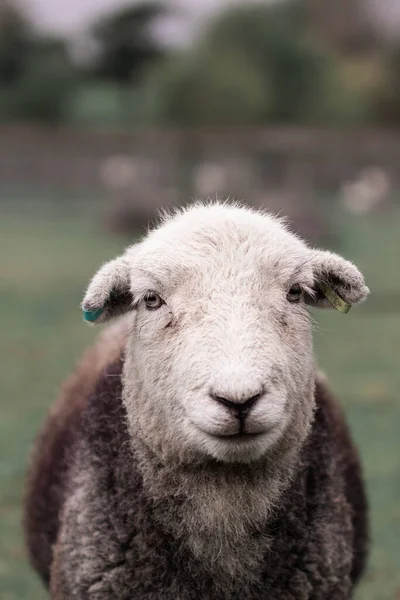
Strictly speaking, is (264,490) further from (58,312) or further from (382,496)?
(58,312)

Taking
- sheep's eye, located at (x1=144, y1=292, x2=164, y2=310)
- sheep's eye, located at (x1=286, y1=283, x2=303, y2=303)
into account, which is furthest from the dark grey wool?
sheep's eye, located at (x1=286, y1=283, x2=303, y2=303)

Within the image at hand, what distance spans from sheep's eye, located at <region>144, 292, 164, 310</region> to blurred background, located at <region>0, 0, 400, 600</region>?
239 cm

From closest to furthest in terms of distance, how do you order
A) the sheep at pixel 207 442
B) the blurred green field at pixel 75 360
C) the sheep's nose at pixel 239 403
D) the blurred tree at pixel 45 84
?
1. the sheep's nose at pixel 239 403
2. the sheep at pixel 207 442
3. the blurred green field at pixel 75 360
4. the blurred tree at pixel 45 84

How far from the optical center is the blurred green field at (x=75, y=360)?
643 centimetres

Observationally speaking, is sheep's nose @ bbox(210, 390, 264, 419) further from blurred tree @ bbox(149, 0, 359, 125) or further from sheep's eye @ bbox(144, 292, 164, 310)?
blurred tree @ bbox(149, 0, 359, 125)

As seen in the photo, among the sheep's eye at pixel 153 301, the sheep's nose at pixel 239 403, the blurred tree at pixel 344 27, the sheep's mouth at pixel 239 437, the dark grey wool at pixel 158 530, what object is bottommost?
the dark grey wool at pixel 158 530

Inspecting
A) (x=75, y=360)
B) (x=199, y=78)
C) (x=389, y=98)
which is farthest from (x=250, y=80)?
(x=75, y=360)

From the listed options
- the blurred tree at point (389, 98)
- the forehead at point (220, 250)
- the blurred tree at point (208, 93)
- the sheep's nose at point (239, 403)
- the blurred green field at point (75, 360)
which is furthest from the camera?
the blurred tree at point (389, 98)

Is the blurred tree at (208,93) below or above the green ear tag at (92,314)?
above

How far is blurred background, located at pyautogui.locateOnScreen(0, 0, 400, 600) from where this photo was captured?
32.1 ft

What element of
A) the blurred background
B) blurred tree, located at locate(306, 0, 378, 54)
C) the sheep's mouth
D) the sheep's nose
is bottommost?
the sheep's mouth

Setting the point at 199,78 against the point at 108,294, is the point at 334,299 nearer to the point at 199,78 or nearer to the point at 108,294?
the point at 108,294

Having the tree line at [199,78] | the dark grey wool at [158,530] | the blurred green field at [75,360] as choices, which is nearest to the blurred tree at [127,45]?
the tree line at [199,78]

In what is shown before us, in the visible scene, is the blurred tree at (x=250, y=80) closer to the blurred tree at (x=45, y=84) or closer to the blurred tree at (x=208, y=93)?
the blurred tree at (x=208, y=93)
